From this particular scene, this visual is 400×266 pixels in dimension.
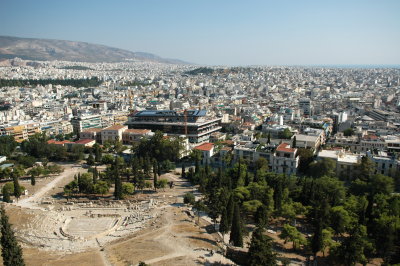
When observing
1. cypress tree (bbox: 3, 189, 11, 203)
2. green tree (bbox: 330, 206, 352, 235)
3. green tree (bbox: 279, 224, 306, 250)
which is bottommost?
cypress tree (bbox: 3, 189, 11, 203)

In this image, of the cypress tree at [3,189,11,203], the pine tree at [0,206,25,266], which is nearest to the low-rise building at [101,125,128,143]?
the cypress tree at [3,189,11,203]

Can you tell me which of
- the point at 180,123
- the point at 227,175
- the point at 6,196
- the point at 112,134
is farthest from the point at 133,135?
the point at 227,175

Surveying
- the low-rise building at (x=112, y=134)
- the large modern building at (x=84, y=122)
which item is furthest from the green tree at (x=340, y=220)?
the large modern building at (x=84, y=122)

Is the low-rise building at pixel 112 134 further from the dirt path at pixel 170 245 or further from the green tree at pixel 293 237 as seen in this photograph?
the green tree at pixel 293 237

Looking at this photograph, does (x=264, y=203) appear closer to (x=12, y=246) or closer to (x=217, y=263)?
(x=217, y=263)

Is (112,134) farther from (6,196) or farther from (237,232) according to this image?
(237,232)

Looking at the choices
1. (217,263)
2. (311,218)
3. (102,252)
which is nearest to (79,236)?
(102,252)

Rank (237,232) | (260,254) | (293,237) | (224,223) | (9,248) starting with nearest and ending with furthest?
(9,248) < (260,254) < (237,232) < (293,237) < (224,223)

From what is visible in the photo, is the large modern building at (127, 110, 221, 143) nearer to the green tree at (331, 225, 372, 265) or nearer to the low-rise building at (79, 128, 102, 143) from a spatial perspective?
the low-rise building at (79, 128, 102, 143)
